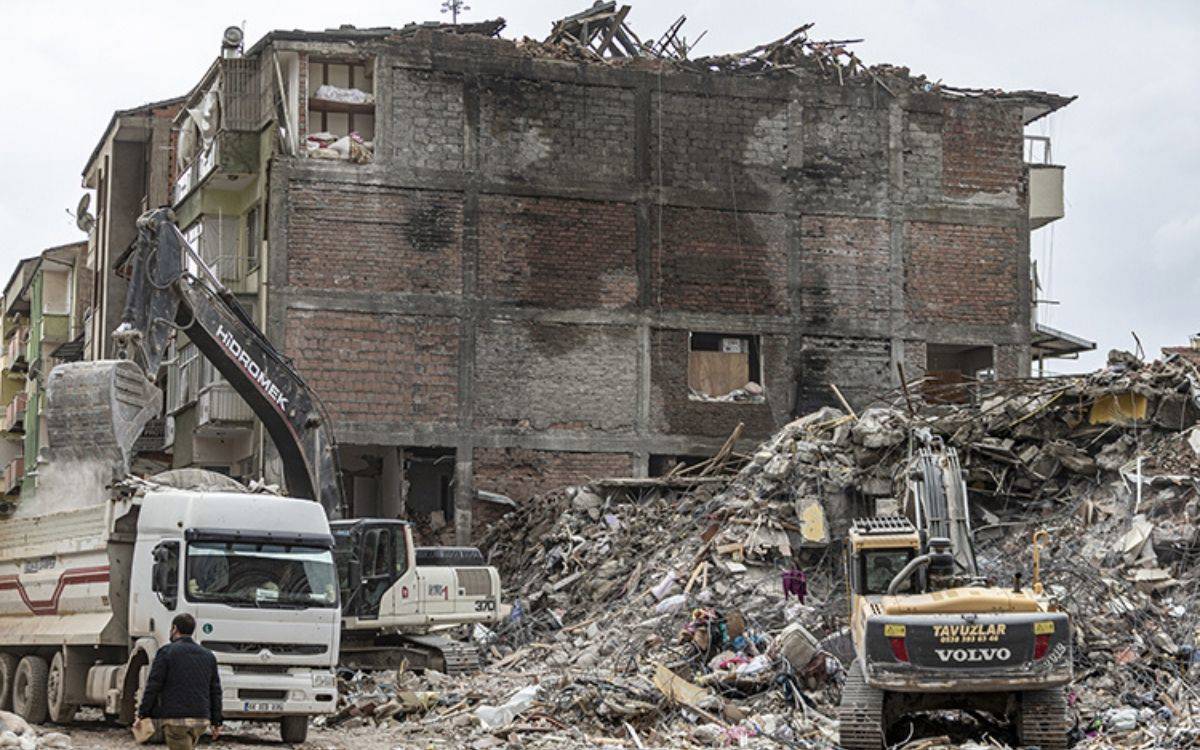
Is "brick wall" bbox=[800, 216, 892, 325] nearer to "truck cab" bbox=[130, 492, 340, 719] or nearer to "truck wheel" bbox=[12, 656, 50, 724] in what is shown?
"truck cab" bbox=[130, 492, 340, 719]

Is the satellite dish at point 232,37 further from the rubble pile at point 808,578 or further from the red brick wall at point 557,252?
the rubble pile at point 808,578

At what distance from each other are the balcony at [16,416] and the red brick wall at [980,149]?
38538mm

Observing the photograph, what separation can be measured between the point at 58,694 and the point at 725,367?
19855mm

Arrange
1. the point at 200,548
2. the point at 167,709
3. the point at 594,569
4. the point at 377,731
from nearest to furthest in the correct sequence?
1. the point at 167,709
2. the point at 200,548
3. the point at 377,731
4. the point at 594,569

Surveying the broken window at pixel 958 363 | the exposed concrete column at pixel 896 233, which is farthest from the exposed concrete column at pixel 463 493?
the exposed concrete column at pixel 896 233

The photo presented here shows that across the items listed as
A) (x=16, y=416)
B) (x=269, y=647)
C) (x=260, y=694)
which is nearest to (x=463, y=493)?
(x=269, y=647)

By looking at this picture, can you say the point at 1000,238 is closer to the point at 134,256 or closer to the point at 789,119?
the point at 789,119

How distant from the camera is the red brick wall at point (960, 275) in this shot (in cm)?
3850

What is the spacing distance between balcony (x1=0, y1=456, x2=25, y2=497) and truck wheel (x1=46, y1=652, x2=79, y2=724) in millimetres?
44191

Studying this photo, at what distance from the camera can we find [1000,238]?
3919cm

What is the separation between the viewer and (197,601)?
60.9 feet

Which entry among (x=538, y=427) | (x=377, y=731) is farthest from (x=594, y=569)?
(x=377, y=731)

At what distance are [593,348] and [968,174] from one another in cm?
962

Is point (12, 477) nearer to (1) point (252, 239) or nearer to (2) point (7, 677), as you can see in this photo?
(1) point (252, 239)
